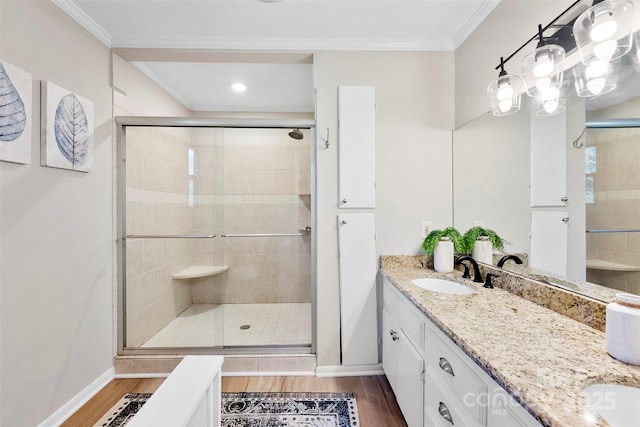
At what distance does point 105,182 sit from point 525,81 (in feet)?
9.14

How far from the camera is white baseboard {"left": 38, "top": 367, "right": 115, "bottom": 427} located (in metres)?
1.54

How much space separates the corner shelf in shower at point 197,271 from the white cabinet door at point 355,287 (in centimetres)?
132

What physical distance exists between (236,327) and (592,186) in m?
2.64

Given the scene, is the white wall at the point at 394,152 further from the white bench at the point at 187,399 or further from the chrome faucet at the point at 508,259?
the white bench at the point at 187,399

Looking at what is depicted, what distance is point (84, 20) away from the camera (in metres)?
1.76

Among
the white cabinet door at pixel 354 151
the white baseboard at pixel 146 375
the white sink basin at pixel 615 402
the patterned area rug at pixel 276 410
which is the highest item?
the white cabinet door at pixel 354 151

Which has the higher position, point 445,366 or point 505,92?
point 505,92

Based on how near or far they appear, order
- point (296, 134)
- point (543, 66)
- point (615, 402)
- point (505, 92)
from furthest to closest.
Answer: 1. point (296, 134)
2. point (505, 92)
3. point (543, 66)
4. point (615, 402)

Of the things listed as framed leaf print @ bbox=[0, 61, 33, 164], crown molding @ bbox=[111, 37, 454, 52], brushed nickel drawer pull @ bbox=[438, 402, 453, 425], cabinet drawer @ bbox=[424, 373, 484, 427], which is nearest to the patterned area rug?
cabinet drawer @ bbox=[424, 373, 484, 427]

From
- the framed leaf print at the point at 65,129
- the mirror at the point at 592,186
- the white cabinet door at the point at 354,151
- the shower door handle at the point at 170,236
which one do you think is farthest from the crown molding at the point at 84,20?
the mirror at the point at 592,186

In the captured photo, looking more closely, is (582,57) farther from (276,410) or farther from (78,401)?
(78,401)

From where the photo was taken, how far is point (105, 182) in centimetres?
197

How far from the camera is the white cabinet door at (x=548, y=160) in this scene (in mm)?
1182

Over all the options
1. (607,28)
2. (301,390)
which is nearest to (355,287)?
(301,390)
